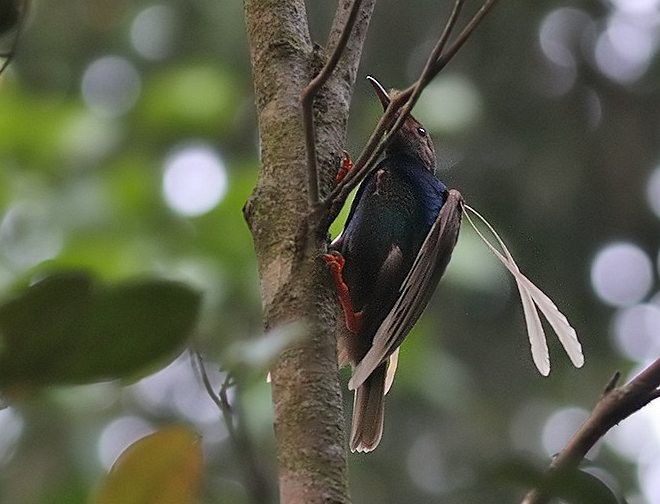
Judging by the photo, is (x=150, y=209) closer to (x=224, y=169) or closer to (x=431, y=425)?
(x=224, y=169)

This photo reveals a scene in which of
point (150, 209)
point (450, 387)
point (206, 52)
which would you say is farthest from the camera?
point (206, 52)

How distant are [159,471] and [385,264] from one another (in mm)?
1975

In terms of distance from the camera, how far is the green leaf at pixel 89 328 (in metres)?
0.65

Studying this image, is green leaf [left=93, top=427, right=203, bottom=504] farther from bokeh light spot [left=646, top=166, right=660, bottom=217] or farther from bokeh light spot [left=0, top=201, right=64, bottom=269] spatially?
bokeh light spot [left=646, top=166, right=660, bottom=217]

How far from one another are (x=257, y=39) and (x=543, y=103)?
14.8 ft

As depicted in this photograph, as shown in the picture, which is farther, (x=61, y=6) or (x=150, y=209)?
(x=61, y=6)

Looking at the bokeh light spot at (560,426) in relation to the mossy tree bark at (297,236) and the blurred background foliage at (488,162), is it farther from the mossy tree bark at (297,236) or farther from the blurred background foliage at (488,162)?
the mossy tree bark at (297,236)

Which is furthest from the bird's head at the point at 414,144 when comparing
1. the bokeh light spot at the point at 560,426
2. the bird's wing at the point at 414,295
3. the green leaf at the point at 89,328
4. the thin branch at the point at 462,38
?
the bokeh light spot at the point at 560,426

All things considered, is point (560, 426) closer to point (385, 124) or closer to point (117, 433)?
point (117, 433)

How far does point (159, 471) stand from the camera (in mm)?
818

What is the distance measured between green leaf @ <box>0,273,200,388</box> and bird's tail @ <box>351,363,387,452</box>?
2.15 meters

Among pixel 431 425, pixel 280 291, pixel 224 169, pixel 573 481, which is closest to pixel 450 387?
pixel 224 169

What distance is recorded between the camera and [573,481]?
795mm

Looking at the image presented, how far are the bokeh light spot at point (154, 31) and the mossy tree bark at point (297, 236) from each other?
388cm
